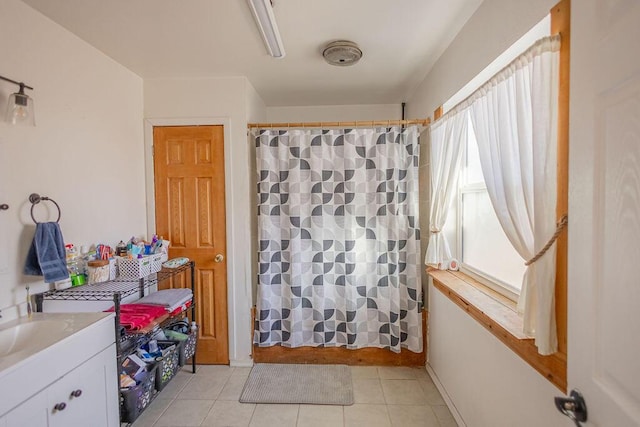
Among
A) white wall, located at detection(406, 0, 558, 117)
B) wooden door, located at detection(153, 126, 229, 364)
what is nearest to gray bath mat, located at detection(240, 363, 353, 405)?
wooden door, located at detection(153, 126, 229, 364)

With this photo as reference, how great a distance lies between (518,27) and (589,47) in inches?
23.0

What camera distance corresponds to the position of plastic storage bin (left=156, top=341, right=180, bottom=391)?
194 cm

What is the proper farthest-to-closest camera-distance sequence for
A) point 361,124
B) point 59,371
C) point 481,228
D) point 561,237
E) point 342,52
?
point 361,124
point 342,52
point 481,228
point 59,371
point 561,237

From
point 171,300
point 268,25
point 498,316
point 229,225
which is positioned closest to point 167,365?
point 171,300

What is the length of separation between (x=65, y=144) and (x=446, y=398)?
2970mm

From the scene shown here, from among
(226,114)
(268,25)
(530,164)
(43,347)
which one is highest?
(268,25)

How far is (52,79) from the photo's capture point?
1.70 metres

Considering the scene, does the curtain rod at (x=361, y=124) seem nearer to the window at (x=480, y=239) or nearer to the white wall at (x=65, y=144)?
the window at (x=480, y=239)

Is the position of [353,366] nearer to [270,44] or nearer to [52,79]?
[270,44]

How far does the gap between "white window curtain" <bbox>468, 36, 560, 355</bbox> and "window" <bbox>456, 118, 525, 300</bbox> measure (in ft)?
1.36

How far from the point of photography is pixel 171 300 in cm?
212

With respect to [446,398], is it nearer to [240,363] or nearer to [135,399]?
[240,363]

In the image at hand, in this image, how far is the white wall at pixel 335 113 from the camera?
3.26 meters

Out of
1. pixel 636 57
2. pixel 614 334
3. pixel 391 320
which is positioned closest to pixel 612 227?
pixel 614 334
